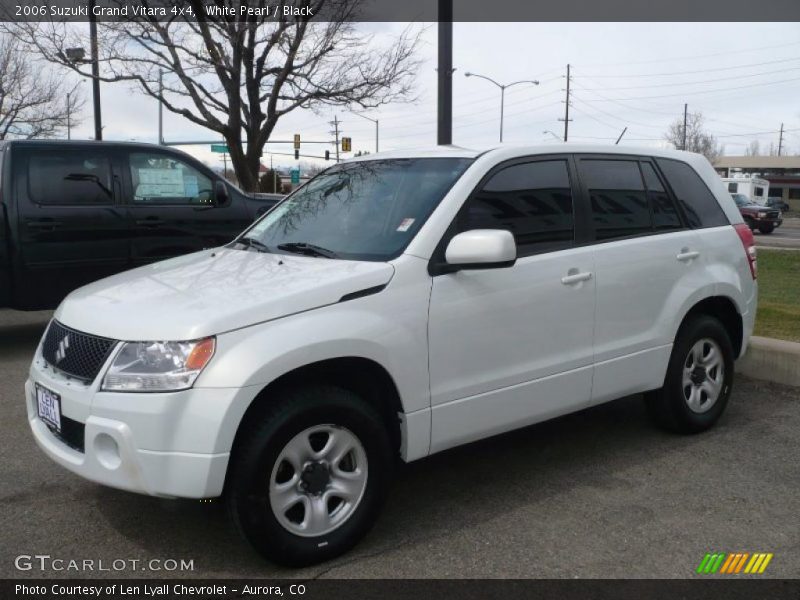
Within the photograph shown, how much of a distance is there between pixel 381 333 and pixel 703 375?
254 cm

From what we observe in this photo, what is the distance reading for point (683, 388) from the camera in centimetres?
495

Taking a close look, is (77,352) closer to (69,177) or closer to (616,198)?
(616,198)

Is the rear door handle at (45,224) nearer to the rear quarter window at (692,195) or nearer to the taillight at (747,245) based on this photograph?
the rear quarter window at (692,195)

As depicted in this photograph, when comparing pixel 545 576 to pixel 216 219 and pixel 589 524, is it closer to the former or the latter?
pixel 589 524

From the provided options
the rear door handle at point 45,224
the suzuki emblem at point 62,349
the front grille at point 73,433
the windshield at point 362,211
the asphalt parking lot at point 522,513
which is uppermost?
the windshield at point 362,211

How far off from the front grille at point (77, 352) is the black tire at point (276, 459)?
68cm

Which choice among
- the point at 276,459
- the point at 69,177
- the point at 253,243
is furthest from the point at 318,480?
the point at 69,177

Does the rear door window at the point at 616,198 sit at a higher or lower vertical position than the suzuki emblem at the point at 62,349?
higher

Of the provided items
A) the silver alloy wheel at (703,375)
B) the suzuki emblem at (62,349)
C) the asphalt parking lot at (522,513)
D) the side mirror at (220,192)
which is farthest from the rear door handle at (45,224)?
the silver alloy wheel at (703,375)

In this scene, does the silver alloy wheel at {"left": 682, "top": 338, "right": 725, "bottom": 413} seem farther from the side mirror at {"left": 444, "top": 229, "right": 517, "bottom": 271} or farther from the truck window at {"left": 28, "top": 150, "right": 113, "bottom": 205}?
the truck window at {"left": 28, "top": 150, "right": 113, "bottom": 205}

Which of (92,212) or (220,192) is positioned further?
(220,192)

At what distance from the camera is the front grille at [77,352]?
331 centimetres

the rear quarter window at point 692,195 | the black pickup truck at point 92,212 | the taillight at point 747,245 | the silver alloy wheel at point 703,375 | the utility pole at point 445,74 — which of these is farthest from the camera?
the utility pole at point 445,74
